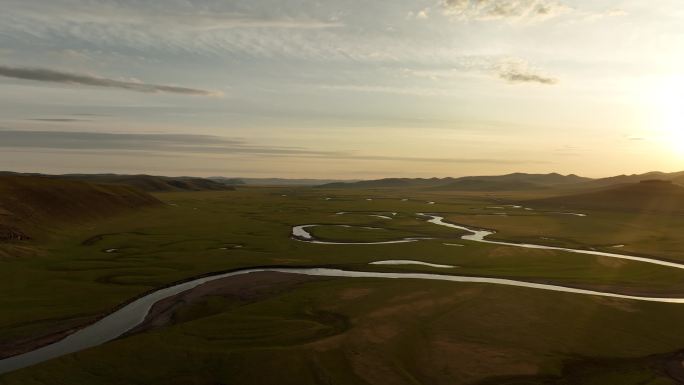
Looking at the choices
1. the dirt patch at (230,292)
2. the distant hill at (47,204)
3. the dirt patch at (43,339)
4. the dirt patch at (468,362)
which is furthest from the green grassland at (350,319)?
the distant hill at (47,204)

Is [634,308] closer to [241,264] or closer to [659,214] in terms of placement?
[241,264]

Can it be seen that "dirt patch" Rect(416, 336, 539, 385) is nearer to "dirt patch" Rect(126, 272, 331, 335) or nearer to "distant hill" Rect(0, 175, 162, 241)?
"dirt patch" Rect(126, 272, 331, 335)

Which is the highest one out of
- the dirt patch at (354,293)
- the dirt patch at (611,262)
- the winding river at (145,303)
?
the dirt patch at (611,262)

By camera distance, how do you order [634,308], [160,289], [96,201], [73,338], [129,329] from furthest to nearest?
[96,201], [160,289], [634,308], [129,329], [73,338]

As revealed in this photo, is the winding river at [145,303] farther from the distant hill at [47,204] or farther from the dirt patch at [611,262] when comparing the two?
the distant hill at [47,204]

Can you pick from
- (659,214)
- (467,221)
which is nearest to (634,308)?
(467,221)

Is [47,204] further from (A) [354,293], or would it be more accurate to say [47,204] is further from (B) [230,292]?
(A) [354,293]

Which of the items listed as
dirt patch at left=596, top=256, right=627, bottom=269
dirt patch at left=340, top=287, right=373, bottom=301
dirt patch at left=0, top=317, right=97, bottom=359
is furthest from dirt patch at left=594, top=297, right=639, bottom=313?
dirt patch at left=0, top=317, right=97, bottom=359
